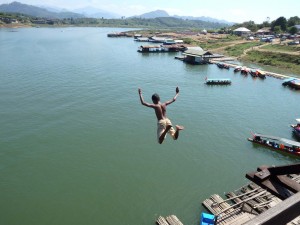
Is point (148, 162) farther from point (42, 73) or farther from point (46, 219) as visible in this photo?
point (42, 73)

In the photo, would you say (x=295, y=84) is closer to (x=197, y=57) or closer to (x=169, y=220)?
(x=197, y=57)

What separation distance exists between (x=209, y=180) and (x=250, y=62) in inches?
2562

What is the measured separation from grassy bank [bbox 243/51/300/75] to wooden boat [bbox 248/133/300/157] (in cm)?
4455

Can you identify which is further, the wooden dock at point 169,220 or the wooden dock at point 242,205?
the wooden dock at point 169,220

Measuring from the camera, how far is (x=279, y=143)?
29.5m

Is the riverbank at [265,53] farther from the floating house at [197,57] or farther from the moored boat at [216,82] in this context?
the moored boat at [216,82]

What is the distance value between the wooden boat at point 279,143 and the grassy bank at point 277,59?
44.5 metres

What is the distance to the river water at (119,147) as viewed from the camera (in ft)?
67.1

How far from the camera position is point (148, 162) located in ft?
84.9

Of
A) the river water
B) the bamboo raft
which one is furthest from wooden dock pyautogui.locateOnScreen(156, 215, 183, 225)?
the river water

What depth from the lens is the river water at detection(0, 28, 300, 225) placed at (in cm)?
2045

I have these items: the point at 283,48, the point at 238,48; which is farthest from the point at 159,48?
the point at 283,48

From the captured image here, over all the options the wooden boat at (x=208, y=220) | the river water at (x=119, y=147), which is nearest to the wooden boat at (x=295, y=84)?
the river water at (x=119, y=147)

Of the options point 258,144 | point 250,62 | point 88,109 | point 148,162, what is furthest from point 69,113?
point 250,62
